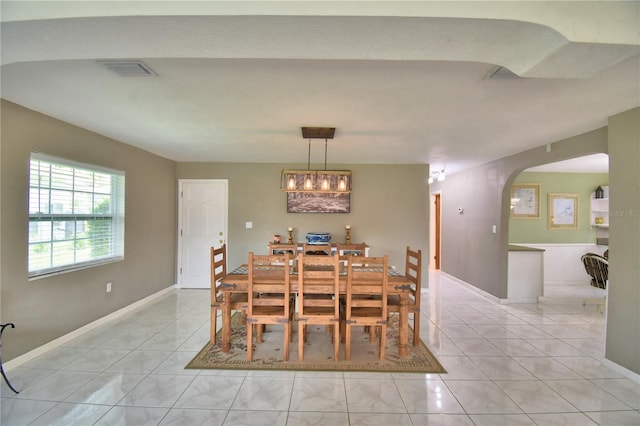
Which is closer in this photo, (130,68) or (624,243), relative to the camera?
(130,68)

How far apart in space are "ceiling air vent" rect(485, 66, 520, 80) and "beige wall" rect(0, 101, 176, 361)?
388 centimetres

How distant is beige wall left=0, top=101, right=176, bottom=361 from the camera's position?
245cm

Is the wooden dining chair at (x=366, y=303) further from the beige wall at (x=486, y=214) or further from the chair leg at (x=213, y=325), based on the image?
the beige wall at (x=486, y=214)

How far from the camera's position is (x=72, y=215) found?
10.2 ft

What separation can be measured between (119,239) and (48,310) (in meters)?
1.19

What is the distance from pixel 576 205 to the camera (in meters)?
5.88

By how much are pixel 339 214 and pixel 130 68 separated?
3835 millimetres

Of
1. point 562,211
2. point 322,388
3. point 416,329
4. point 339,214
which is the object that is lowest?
point 322,388

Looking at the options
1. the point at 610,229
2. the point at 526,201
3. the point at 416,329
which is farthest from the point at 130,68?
the point at 526,201

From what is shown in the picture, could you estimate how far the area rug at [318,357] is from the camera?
2492mm

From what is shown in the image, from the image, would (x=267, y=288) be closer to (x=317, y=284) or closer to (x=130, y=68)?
(x=317, y=284)

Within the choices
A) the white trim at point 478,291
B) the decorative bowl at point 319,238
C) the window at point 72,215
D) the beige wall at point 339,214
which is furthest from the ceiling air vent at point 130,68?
the white trim at point 478,291

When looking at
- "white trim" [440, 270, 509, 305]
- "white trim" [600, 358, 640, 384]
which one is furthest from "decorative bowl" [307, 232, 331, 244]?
"white trim" [600, 358, 640, 384]

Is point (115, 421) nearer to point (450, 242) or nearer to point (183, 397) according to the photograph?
point (183, 397)
